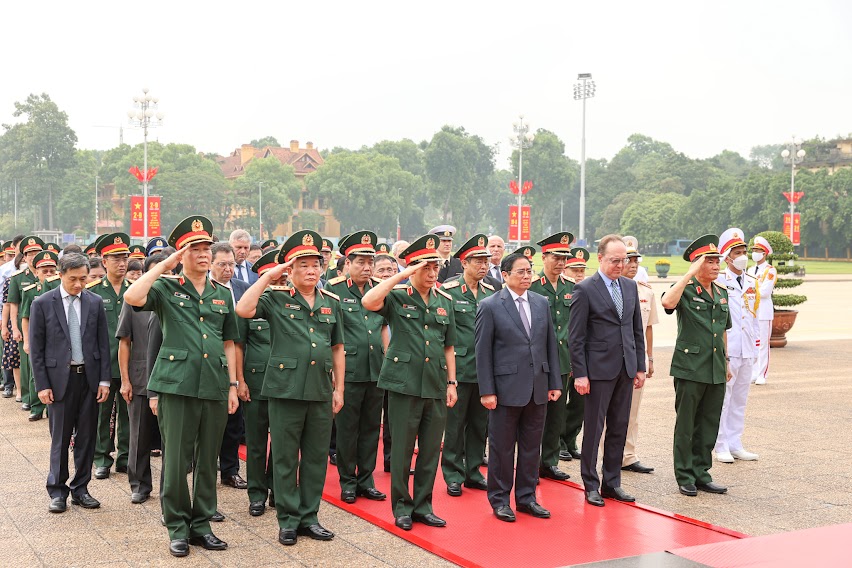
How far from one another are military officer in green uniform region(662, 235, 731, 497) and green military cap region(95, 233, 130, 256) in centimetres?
432

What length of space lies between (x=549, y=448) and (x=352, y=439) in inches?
64.7

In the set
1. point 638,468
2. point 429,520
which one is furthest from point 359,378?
point 638,468

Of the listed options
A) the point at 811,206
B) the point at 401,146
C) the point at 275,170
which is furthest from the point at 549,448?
the point at 401,146

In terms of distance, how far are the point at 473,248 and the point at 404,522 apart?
2270mm

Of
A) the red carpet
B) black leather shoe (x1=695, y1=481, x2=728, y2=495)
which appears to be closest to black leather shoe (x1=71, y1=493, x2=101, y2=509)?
the red carpet

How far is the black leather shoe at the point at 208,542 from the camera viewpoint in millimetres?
5359

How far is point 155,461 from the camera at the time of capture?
303 inches

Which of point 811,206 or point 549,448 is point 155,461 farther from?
point 811,206

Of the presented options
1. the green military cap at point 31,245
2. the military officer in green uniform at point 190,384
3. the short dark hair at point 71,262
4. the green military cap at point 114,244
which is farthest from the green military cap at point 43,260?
the military officer in green uniform at point 190,384

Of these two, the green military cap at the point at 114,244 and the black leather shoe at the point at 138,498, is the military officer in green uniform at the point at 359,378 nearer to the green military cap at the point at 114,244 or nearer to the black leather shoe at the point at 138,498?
the black leather shoe at the point at 138,498

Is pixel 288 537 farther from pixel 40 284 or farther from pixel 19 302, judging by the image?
pixel 19 302

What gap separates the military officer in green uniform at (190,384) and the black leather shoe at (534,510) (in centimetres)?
204

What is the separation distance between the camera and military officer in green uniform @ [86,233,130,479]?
23.9 ft

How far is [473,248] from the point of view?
7.11 metres
